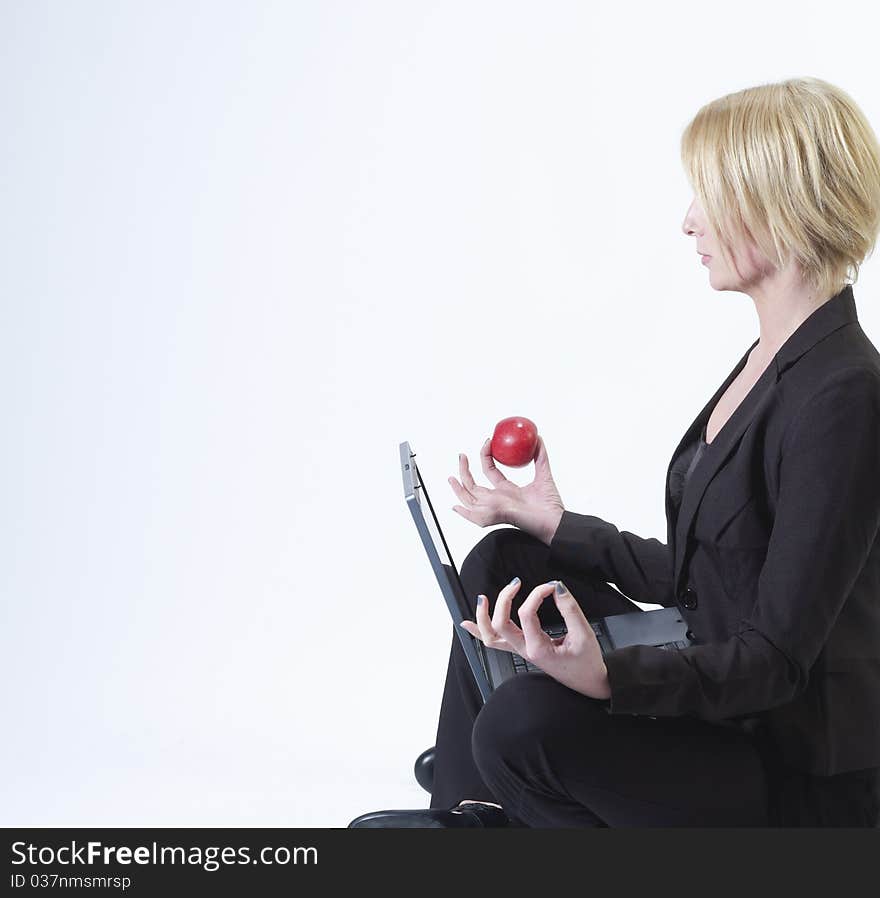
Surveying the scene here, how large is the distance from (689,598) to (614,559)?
1.01 ft

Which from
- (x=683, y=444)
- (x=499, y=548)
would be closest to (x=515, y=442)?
(x=499, y=548)

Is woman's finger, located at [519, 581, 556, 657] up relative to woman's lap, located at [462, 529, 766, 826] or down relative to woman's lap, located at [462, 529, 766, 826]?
up

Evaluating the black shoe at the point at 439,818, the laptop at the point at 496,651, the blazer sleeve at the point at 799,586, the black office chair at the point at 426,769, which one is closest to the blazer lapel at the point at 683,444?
the laptop at the point at 496,651

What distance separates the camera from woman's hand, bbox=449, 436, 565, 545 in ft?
7.64

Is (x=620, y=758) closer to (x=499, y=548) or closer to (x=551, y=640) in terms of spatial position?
(x=551, y=640)

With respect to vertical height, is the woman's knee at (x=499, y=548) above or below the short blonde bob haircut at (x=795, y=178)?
below

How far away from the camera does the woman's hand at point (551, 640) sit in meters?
1.56

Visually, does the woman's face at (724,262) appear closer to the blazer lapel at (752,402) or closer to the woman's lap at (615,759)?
the blazer lapel at (752,402)

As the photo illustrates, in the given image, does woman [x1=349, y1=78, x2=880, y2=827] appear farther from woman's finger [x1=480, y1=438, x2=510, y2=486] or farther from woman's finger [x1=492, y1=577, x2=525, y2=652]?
woman's finger [x1=480, y1=438, x2=510, y2=486]

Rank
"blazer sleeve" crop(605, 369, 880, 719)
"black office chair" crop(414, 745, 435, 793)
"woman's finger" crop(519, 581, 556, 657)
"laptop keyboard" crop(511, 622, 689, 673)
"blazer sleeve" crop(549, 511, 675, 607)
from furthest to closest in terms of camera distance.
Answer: "black office chair" crop(414, 745, 435, 793), "blazer sleeve" crop(549, 511, 675, 607), "laptop keyboard" crop(511, 622, 689, 673), "blazer sleeve" crop(605, 369, 880, 719), "woman's finger" crop(519, 581, 556, 657)

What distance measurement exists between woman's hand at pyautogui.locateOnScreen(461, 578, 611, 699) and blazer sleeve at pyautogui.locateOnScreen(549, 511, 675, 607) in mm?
593

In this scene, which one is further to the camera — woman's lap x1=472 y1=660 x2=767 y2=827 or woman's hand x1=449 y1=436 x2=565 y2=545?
woman's hand x1=449 y1=436 x2=565 y2=545

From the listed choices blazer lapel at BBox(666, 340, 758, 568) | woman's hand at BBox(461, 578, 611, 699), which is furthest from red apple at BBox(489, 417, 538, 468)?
woman's hand at BBox(461, 578, 611, 699)

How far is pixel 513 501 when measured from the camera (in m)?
2.35
